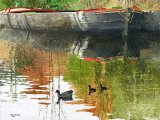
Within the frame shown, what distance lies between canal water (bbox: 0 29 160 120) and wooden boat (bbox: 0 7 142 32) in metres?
2.85

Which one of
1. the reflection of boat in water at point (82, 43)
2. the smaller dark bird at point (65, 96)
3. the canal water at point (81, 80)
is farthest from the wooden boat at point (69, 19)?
the smaller dark bird at point (65, 96)

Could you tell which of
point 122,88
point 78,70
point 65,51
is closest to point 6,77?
point 78,70

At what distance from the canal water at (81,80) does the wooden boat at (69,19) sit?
112 inches

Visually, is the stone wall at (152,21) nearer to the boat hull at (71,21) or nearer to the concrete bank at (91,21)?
the concrete bank at (91,21)

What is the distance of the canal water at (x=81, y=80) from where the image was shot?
11.8m

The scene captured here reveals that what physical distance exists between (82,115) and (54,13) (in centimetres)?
2130

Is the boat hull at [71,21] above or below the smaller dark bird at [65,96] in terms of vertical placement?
above

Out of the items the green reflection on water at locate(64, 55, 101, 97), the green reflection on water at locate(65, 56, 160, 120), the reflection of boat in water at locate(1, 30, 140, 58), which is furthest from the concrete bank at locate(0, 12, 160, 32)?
the green reflection on water at locate(64, 55, 101, 97)

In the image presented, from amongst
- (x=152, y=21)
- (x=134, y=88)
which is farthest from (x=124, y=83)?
(x=152, y=21)

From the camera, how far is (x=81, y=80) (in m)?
15.7

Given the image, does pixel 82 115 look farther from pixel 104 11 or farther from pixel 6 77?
pixel 104 11

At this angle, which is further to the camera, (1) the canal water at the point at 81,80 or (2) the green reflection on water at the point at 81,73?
(2) the green reflection on water at the point at 81,73

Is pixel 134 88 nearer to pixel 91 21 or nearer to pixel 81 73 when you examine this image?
pixel 81 73

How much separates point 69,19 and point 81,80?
1616 cm
